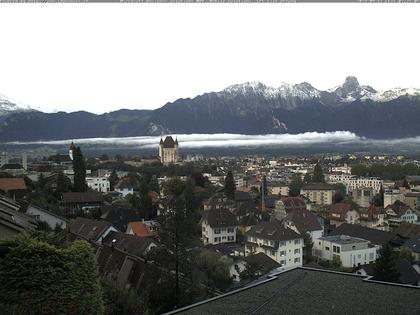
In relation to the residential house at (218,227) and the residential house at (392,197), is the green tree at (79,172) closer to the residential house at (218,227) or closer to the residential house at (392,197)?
the residential house at (218,227)

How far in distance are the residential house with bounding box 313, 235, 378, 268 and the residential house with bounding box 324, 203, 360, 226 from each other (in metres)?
13.9

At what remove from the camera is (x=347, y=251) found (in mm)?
28984

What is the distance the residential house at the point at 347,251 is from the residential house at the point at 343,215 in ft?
45.5

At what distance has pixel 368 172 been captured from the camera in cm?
9512

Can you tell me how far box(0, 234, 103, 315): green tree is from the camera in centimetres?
977

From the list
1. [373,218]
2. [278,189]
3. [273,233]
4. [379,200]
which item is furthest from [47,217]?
[278,189]

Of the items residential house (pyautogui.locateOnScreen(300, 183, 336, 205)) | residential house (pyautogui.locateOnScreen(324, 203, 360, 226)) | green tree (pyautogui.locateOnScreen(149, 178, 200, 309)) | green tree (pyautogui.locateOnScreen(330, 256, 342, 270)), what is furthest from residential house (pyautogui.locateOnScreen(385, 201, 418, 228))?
green tree (pyautogui.locateOnScreen(149, 178, 200, 309))

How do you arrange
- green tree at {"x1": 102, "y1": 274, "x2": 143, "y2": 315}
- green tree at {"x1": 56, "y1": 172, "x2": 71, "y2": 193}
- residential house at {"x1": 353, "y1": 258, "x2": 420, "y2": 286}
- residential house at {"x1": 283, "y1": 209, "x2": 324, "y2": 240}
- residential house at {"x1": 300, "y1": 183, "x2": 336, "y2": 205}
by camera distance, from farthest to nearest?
residential house at {"x1": 300, "y1": 183, "x2": 336, "y2": 205}
green tree at {"x1": 56, "y1": 172, "x2": 71, "y2": 193}
residential house at {"x1": 283, "y1": 209, "x2": 324, "y2": 240}
residential house at {"x1": 353, "y1": 258, "x2": 420, "y2": 286}
green tree at {"x1": 102, "y1": 274, "x2": 143, "y2": 315}

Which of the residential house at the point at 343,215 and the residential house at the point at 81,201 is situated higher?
the residential house at the point at 81,201

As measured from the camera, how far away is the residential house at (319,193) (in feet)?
207

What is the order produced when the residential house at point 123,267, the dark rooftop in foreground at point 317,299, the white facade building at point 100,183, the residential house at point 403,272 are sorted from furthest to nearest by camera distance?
the white facade building at point 100,183 → the residential house at point 403,272 → the residential house at point 123,267 → the dark rooftop in foreground at point 317,299

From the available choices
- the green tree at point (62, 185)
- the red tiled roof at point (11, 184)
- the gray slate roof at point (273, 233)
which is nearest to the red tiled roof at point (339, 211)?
the gray slate roof at point (273, 233)

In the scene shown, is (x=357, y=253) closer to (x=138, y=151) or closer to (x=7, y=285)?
(x=7, y=285)

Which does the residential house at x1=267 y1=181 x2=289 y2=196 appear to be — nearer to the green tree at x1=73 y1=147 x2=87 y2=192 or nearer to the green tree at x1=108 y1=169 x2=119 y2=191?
the green tree at x1=108 y1=169 x2=119 y2=191
